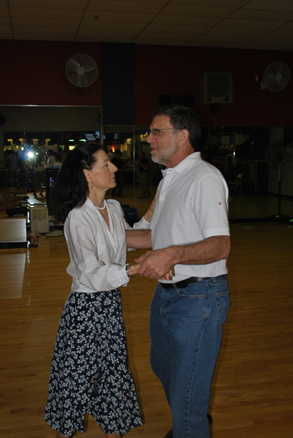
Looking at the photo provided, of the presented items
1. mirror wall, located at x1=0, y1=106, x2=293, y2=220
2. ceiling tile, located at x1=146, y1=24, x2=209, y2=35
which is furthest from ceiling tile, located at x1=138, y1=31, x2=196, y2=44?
mirror wall, located at x1=0, y1=106, x2=293, y2=220

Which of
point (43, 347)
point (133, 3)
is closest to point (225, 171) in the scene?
point (133, 3)

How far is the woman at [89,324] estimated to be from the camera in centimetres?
210

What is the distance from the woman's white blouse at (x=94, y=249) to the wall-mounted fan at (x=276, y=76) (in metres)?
8.63

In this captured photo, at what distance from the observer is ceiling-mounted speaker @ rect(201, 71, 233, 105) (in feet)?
31.1

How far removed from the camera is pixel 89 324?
212cm

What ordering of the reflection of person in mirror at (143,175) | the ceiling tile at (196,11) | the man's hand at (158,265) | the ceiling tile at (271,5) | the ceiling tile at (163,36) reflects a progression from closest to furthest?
the man's hand at (158,265) < the ceiling tile at (271,5) < the ceiling tile at (196,11) < the ceiling tile at (163,36) < the reflection of person in mirror at (143,175)

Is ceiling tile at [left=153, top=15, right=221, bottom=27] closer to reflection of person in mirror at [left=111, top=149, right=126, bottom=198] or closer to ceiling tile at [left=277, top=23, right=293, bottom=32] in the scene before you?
ceiling tile at [left=277, top=23, right=293, bottom=32]

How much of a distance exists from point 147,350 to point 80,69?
22.2 ft

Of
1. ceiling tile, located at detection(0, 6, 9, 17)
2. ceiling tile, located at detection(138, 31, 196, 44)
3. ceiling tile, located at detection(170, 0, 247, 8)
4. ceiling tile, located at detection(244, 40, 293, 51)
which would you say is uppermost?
ceiling tile, located at detection(170, 0, 247, 8)

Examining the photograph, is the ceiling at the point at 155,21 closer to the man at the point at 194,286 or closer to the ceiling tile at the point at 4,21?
the ceiling tile at the point at 4,21

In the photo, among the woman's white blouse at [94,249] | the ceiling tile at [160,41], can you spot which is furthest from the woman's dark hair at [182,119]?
the ceiling tile at [160,41]

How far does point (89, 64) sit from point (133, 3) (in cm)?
226

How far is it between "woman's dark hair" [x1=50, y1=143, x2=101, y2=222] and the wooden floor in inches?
55.5

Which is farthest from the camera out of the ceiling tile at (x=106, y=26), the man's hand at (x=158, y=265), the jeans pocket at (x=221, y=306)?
the ceiling tile at (x=106, y=26)
